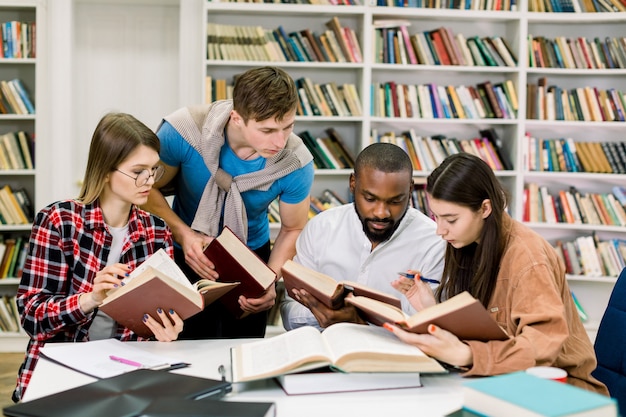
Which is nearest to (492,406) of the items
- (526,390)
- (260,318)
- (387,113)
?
(526,390)

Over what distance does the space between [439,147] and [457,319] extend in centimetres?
327

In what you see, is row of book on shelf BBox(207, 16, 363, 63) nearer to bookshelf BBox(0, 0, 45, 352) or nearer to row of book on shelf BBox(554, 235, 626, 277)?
bookshelf BBox(0, 0, 45, 352)

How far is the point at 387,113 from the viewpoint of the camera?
4684 millimetres

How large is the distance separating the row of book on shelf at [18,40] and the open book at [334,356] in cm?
350

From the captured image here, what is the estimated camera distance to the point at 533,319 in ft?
5.51

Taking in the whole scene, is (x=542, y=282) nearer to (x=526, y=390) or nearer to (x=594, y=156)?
(x=526, y=390)

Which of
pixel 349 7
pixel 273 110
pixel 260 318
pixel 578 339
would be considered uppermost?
pixel 349 7

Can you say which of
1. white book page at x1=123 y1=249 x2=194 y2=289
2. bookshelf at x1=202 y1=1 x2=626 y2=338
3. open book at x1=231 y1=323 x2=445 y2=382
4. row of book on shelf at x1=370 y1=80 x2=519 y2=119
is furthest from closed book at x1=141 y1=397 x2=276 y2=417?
row of book on shelf at x1=370 y1=80 x2=519 y2=119

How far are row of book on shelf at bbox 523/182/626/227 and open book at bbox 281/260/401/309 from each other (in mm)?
3112

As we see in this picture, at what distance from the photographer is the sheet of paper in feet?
5.51

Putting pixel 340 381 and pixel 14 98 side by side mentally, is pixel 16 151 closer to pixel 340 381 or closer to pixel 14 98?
pixel 14 98

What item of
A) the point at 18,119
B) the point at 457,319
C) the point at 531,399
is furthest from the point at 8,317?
the point at 531,399

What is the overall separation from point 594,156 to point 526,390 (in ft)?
12.5

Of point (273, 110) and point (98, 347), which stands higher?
point (273, 110)
